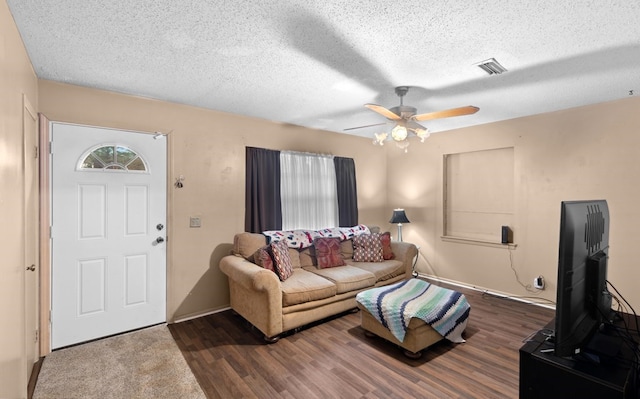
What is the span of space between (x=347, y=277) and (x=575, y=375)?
2644 mm

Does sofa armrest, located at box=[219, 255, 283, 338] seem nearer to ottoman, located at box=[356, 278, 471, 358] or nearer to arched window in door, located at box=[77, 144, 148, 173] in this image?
ottoman, located at box=[356, 278, 471, 358]

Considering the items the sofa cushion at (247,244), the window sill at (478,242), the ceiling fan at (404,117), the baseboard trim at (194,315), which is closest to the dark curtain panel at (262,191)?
the sofa cushion at (247,244)

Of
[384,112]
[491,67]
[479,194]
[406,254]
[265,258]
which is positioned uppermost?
[491,67]

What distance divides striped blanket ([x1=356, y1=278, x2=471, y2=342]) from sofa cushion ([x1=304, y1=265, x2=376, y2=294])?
1.44 ft

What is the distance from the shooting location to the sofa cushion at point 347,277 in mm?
3576

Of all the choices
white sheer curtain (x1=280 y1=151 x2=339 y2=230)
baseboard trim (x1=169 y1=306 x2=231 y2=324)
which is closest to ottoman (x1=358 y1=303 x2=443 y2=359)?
baseboard trim (x1=169 y1=306 x2=231 y2=324)

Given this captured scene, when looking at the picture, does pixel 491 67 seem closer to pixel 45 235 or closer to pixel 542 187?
pixel 542 187

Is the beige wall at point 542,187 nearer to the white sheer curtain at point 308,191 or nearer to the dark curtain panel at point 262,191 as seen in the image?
the white sheer curtain at point 308,191

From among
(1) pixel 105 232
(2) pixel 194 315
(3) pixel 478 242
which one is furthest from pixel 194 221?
(3) pixel 478 242

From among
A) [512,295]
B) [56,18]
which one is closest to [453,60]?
[56,18]

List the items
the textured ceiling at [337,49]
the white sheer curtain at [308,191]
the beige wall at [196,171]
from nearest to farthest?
1. the textured ceiling at [337,49]
2. the beige wall at [196,171]
3. the white sheer curtain at [308,191]

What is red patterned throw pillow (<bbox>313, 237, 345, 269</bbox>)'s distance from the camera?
4.11m

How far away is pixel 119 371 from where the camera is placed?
2545 mm

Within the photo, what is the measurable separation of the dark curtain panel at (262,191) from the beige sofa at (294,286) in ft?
1.11
